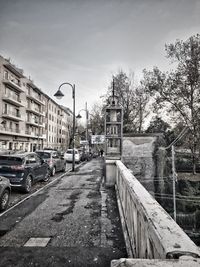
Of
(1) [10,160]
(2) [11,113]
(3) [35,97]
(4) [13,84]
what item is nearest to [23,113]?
(2) [11,113]

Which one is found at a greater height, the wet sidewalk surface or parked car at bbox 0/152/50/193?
parked car at bbox 0/152/50/193

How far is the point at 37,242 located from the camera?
3.88 metres

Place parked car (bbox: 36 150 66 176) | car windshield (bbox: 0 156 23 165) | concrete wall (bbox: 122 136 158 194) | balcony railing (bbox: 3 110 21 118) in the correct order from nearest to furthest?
car windshield (bbox: 0 156 23 165)
concrete wall (bbox: 122 136 158 194)
parked car (bbox: 36 150 66 176)
balcony railing (bbox: 3 110 21 118)

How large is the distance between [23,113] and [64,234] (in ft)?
132

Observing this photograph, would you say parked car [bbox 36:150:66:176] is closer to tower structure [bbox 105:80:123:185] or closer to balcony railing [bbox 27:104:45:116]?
tower structure [bbox 105:80:123:185]

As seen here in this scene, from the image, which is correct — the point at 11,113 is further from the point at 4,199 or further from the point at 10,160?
the point at 4,199

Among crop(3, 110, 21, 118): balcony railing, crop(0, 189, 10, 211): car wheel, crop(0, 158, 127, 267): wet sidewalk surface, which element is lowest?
crop(0, 158, 127, 267): wet sidewalk surface

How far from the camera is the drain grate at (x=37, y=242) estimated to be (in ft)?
12.3

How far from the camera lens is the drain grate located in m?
3.76

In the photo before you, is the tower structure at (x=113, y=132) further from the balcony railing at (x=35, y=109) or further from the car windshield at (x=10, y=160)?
the balcony railing at (x=35, y=109)

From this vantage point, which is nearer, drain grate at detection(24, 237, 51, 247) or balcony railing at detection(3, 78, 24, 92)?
drain grate at detection(24, 237, 51, 247)

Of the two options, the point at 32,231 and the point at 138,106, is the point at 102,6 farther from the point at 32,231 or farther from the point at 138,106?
the point at 138,106

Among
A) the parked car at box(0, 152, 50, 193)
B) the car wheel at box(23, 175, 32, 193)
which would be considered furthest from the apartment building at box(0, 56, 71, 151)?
the car wheel at box(23, 175, 32, 193)

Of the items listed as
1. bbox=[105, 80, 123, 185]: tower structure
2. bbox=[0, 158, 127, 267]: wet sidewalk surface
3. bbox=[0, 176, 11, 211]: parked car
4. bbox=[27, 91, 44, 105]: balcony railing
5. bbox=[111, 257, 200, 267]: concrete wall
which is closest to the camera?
bbox=[111, 257, 200, 267]: concrete wall
